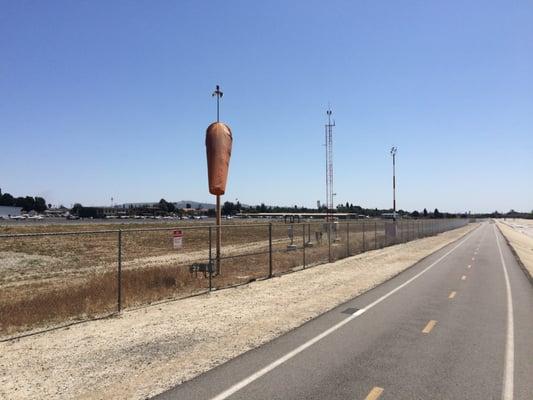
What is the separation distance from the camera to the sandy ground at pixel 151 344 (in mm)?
6492

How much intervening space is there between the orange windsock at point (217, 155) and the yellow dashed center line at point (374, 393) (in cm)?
1408

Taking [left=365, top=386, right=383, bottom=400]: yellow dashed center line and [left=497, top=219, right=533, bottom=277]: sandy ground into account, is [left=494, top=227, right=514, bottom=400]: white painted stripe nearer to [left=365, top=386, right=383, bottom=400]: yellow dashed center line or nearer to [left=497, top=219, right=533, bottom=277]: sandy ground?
[left=365, top=386, right=383, bottom=400]: yellow dashed center line

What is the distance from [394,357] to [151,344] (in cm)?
436

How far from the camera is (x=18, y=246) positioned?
30938mm

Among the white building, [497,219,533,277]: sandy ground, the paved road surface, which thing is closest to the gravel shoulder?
[497,219,533,277]: sandy ground

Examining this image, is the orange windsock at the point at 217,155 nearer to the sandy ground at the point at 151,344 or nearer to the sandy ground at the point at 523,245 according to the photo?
the sandy ground at the point at 151,344

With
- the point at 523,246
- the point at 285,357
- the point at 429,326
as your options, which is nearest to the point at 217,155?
the point at 429,326

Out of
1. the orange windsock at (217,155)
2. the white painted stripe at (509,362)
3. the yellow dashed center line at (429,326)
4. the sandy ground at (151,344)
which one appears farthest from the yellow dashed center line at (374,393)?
the orange windsock at (217,155)

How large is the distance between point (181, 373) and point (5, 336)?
4660 mm

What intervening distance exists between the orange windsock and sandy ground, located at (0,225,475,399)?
5.96 meters

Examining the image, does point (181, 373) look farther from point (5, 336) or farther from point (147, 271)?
point (147, 271)

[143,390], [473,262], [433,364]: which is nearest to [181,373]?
[143,390]

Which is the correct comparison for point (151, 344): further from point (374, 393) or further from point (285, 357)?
point (374, 393)

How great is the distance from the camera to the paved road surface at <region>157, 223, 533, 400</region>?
6.14m
